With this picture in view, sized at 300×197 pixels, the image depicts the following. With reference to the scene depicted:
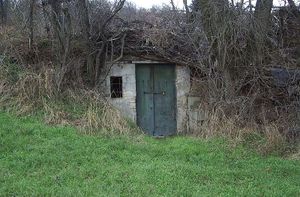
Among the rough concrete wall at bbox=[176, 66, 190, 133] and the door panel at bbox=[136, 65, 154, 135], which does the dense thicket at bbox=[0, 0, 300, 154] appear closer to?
the rough concrete wall at bbox=[176, 66, 190, 133]

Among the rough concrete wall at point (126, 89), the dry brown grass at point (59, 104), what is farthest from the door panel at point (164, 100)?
the dry brown grass at point (59, 104)

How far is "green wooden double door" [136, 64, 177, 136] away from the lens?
12023 millimetres

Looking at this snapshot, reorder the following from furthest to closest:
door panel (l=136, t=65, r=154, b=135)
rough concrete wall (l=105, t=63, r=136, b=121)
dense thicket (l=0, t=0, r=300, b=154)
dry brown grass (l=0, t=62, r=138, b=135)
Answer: door panel (l=136, t=65, r=154, b=135), rough concrete wall (l=105, t=63, r=136, b=121), dense thicket (l=0, t=0, r=300, b=154), dry brown grass (l=0, t=62, r=138, b=135)

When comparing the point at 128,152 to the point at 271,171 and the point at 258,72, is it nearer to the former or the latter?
the point at 271,171

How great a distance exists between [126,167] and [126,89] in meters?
4.95

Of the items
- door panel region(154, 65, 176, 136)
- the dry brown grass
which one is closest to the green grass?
the dry brown grass

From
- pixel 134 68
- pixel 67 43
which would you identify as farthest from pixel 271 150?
pixel 67 43

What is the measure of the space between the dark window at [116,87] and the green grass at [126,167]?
119 inches

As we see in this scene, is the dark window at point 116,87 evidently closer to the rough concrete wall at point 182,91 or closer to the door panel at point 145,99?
the door panel at point 145,99

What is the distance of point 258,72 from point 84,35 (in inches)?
188

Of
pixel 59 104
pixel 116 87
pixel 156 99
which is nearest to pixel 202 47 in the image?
pixel 156 99

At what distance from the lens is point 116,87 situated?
12.0 m

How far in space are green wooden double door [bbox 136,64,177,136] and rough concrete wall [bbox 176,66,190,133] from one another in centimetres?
18

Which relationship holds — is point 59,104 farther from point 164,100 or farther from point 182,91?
point 182,91
